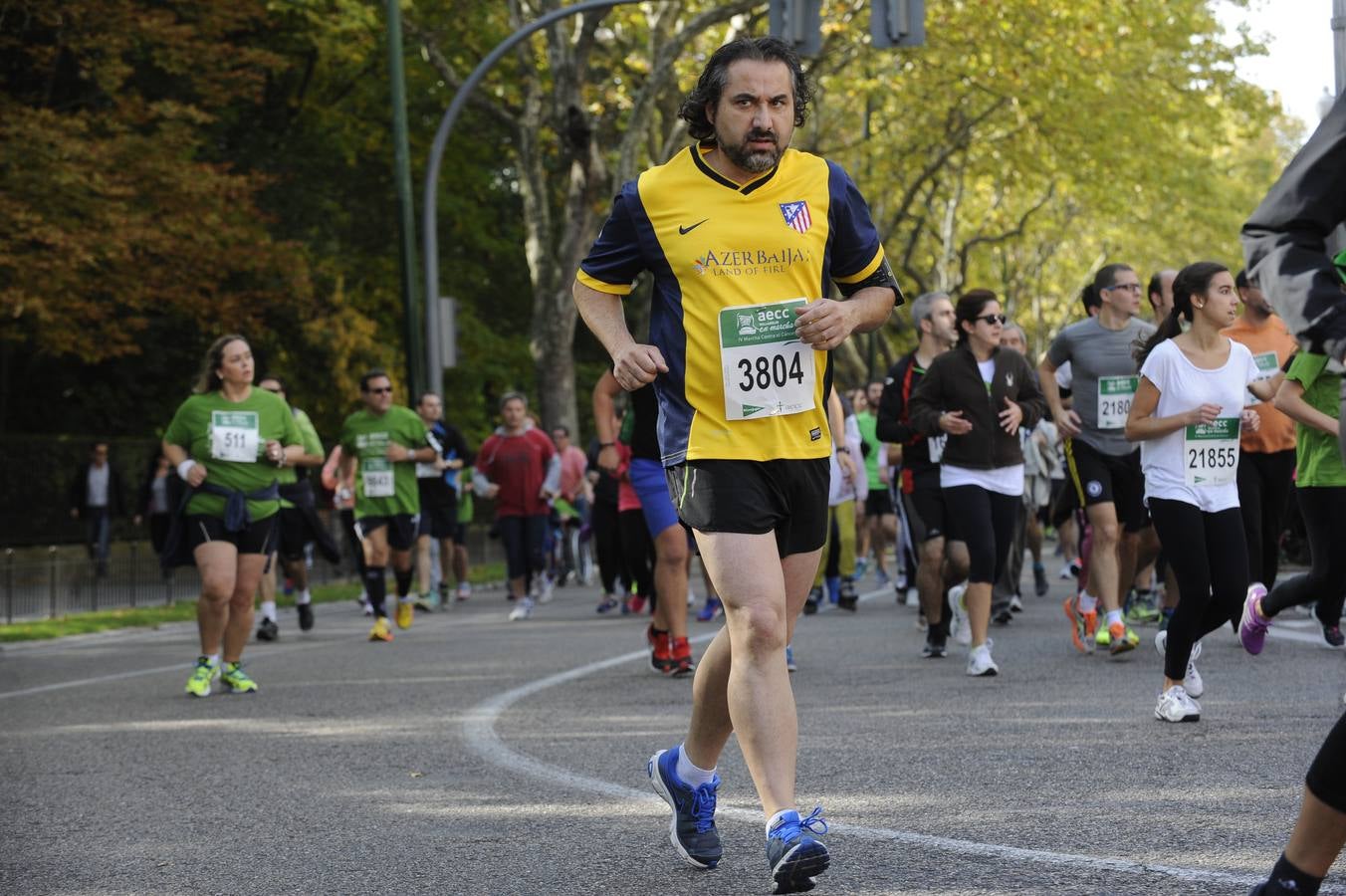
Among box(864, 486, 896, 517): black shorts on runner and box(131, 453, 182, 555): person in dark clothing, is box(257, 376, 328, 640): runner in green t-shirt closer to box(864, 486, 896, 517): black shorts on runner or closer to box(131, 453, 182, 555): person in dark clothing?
box(864, 486, 896, 517): black shorts on runner

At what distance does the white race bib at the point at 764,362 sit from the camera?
5.30 meters

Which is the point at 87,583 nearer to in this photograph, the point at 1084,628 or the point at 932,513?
the point at 932,513

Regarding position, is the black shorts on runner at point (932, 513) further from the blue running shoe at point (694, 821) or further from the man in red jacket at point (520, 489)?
the man in red jacket at point (520, 489)

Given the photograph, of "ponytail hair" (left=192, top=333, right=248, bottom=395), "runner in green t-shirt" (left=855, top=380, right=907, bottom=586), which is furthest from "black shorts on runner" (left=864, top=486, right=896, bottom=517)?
"ponytail hair" (left=192, top=333, right=248, bottom=395)

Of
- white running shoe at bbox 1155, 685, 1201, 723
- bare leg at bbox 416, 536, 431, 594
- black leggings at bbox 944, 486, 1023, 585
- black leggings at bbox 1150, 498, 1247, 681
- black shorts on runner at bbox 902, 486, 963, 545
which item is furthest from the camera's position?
bare leg at bbox 416, 536, 431, 594

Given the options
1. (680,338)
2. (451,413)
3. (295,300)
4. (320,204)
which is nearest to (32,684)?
(680,338)

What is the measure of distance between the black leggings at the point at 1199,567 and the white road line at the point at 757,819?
8.30 ft

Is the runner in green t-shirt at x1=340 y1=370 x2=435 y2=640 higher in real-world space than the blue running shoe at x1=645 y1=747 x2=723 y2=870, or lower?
higher

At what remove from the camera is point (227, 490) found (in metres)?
11.1

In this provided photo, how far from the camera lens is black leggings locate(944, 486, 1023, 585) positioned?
10.4 metres

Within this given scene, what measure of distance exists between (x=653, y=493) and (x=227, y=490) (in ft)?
7.56

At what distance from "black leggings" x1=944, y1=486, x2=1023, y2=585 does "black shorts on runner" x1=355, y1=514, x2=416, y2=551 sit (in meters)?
5.86

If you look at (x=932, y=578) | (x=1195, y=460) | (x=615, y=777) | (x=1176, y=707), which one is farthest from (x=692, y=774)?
(x=932, y=578)

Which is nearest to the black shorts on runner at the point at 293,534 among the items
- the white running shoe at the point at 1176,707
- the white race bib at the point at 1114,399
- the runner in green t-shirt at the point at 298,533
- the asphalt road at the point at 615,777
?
the runner in green t-shirt at the point at 298,533
